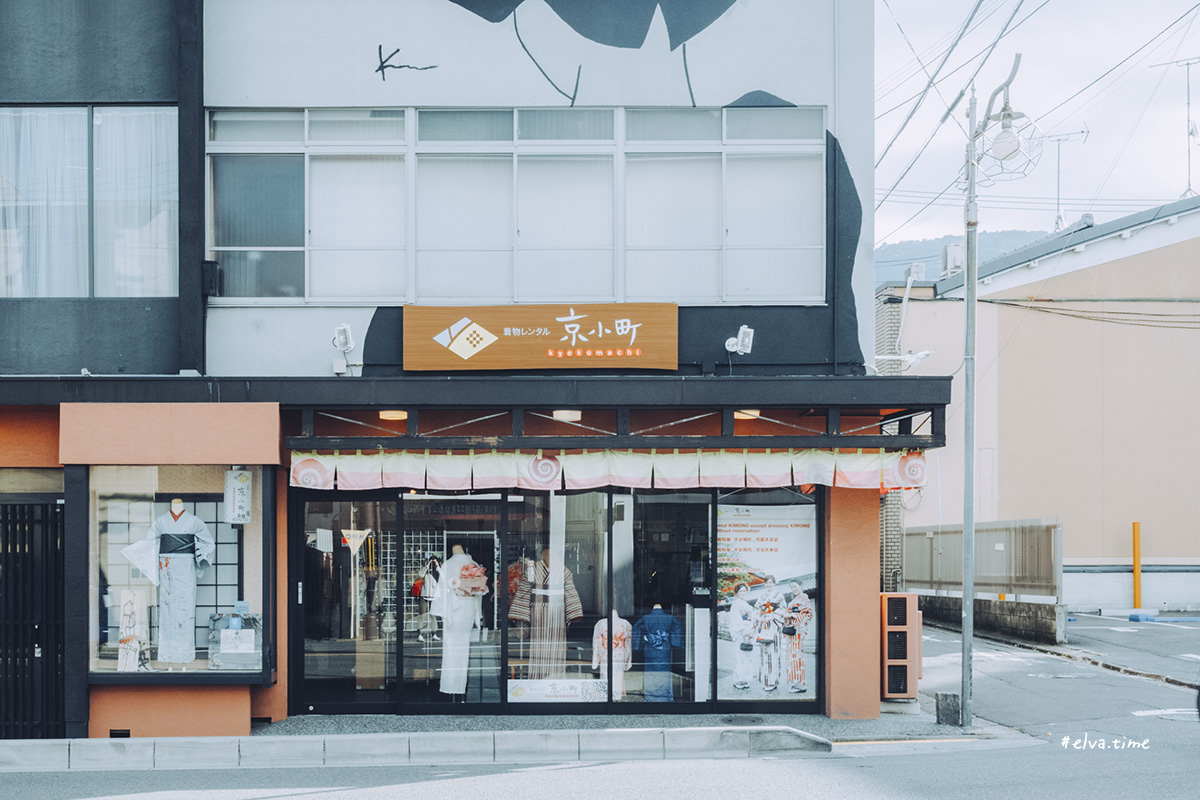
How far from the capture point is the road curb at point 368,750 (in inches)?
396

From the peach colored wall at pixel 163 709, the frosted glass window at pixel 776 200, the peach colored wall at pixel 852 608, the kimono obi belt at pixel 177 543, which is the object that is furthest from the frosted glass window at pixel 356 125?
the peach colored wall at pixel 852 608

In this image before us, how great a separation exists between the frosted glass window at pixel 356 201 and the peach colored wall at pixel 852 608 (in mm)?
6378

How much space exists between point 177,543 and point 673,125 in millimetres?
7751

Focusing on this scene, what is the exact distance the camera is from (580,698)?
12.2 meters

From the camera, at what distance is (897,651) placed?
12.2 meters

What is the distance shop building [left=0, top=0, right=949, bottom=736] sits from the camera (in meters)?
11.7

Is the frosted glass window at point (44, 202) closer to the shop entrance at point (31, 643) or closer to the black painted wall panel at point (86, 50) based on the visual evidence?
the black painted wall panel at point (86, 50)

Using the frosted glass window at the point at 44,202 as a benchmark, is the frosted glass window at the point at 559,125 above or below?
above

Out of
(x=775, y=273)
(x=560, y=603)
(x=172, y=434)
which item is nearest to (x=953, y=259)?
(x=775, y=273)

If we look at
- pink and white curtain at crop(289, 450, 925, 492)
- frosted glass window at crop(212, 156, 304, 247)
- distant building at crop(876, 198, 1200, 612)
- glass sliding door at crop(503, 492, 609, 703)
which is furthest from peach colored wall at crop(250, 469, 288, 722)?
distant building at crop(876, 198, 1200, 612)

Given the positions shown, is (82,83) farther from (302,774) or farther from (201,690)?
(302,774)

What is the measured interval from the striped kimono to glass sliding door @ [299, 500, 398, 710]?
5.30ft

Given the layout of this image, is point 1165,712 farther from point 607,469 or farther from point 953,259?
point 953,259

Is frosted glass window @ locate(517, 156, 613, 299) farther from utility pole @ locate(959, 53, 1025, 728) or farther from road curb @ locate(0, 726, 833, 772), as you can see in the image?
road curb @ locate(0, 726, 833, 772)
